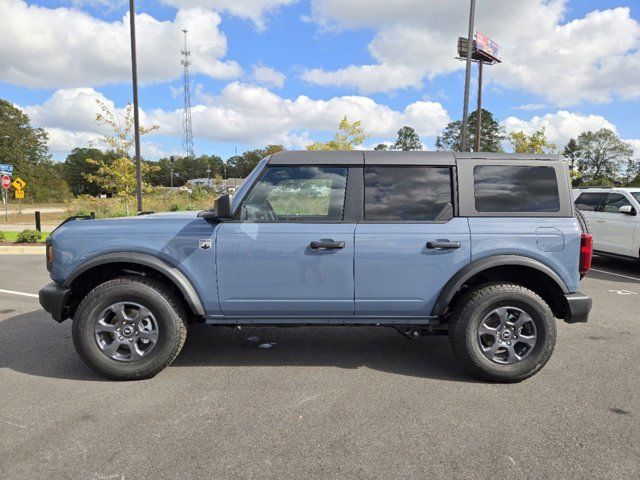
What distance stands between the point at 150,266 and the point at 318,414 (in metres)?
1.72

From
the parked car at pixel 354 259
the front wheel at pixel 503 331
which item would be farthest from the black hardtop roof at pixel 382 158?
the front wheel at pixel 503 331

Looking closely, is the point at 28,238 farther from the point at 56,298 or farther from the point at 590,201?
the point at 590,201

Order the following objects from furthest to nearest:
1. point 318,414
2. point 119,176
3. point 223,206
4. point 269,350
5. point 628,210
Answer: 1. point 119,176
2. point 628,210
3. point 269,350
4. point 223,206
5. point 318,414

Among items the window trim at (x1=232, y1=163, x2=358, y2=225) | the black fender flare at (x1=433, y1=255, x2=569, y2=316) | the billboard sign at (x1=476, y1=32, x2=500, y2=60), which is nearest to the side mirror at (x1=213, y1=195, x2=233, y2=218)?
the window trim at (x1=232, y1=163, x2=358, y2=225)

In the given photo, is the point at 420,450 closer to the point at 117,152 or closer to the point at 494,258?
the point at 494,258

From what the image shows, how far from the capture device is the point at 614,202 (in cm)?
Answer: 957

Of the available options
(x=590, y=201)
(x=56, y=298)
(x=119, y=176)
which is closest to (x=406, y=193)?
(x=56, y=298)

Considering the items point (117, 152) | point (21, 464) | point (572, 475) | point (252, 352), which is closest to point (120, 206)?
point (117, 152)

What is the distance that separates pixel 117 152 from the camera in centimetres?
1719

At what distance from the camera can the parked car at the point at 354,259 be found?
364cm

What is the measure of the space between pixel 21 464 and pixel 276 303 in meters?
1.91

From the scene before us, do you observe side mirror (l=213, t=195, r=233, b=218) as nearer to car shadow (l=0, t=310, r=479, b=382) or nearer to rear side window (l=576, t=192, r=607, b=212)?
car shadow (l=0, t=310, r=479, b=382)

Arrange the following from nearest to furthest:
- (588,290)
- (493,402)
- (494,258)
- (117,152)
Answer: (493,402)
(494,258)
(588,290)
(117,152)

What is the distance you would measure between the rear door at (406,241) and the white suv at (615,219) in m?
7.25
